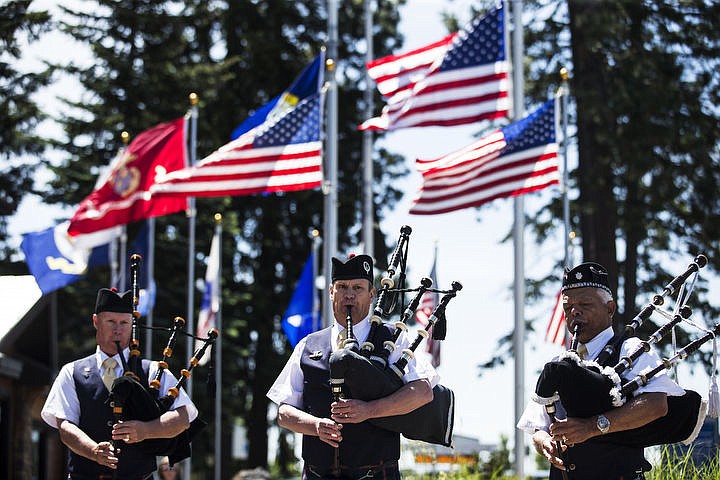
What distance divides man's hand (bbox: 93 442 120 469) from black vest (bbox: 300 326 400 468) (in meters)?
1.04

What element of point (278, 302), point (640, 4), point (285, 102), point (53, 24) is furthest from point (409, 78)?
point (278, 302)

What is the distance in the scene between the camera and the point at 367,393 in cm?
536

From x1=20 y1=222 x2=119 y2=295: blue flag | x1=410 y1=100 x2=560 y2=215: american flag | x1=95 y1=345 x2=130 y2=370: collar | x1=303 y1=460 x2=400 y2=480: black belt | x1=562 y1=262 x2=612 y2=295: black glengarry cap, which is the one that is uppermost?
x1=410 y1=100 x2=560 y2=215: american flag

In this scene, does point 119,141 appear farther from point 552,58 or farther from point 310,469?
point 310,469

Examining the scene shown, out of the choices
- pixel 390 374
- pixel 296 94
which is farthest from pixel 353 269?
pixel 296 94

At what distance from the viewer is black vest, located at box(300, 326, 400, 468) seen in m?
5.48

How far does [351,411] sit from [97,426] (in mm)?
1597

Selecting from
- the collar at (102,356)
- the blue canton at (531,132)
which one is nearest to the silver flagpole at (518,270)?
the blue canton at (531,132)

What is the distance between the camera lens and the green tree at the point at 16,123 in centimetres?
2172

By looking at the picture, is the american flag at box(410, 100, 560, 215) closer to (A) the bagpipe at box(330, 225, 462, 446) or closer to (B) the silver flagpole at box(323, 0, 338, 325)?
(B) the silver flagpole at box(323, 0, 338, 325)

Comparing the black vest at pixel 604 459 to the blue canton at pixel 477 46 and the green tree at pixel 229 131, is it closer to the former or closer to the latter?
the blue canton at pixel 477 46

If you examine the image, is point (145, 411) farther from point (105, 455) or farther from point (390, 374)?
point (390, 374)

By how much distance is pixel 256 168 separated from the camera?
12289 mm

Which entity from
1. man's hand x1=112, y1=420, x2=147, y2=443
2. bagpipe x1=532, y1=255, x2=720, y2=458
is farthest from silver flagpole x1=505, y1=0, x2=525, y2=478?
man's hand x1=112, y1=420, x2=147, y2=443
